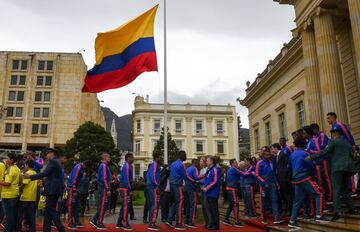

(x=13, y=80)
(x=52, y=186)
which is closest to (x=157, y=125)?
(x=13, y=80)

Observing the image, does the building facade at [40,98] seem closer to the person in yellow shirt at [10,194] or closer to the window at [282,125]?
the window at [282,125]

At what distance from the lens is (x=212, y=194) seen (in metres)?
8.86

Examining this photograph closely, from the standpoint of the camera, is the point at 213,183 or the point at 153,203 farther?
the point at 153,203

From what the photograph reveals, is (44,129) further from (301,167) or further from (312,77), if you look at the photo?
(301,167)

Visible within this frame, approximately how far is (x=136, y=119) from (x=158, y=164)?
5084 centimetres

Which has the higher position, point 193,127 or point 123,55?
point 193,127

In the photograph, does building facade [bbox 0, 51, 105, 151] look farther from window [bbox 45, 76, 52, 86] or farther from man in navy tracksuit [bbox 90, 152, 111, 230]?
man in navy tracksuit [bbox 90, 152, 111, 230]

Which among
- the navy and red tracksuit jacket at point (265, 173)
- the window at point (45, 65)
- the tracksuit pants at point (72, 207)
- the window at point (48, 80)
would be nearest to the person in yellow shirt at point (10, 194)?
the tracksuit pants at point (72, 207)

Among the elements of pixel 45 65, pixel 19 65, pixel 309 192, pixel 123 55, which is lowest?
pixel 309 192

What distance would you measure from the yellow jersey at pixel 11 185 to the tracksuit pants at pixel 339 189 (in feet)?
22.2

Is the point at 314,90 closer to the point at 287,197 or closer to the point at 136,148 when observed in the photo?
the point at 287,197

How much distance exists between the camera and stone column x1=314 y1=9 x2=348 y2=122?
41.7 feet

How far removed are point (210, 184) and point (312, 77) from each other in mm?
7777

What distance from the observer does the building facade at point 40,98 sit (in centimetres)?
5578
